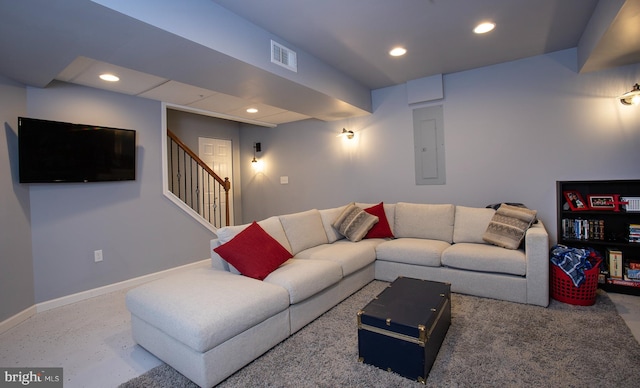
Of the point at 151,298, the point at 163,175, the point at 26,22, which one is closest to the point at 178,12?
the point at 26,22

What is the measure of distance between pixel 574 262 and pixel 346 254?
79.8 inches

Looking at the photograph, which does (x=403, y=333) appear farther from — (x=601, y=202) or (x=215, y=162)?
(x=215, y=162)

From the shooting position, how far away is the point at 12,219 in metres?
2.72

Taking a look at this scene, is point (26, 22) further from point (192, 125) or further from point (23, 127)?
point (192, 125)

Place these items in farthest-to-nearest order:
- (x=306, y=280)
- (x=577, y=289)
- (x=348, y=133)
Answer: (x=348, y=133) < (x=577, y=289) < (x=306, y=280)

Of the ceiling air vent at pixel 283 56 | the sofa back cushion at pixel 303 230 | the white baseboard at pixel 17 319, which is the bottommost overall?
the white baseboard at pixel 17 319

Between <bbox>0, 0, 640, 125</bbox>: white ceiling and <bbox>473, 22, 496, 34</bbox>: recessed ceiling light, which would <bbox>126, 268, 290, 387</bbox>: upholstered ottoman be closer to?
<bbox>0, 0, 640, 125</bbox>: white ceiling

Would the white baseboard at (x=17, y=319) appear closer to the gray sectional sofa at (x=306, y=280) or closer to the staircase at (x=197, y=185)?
the gray sectional sofa at (x=306, y=280)

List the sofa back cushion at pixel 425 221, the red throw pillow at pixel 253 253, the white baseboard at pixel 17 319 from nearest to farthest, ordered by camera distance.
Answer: the red throw pillow at pixel 253 253 < the white baseboard at pixel 17 319 < the sofa back cushion at pixel 425 221

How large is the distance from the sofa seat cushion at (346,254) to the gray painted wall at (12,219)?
2.54m

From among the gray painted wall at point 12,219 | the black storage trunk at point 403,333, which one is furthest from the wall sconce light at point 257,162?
the black storage trunk at point 403,333

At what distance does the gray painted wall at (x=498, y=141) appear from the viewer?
315cm

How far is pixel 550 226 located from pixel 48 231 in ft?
17.6

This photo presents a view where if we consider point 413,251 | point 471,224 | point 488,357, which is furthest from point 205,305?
point 471,224
